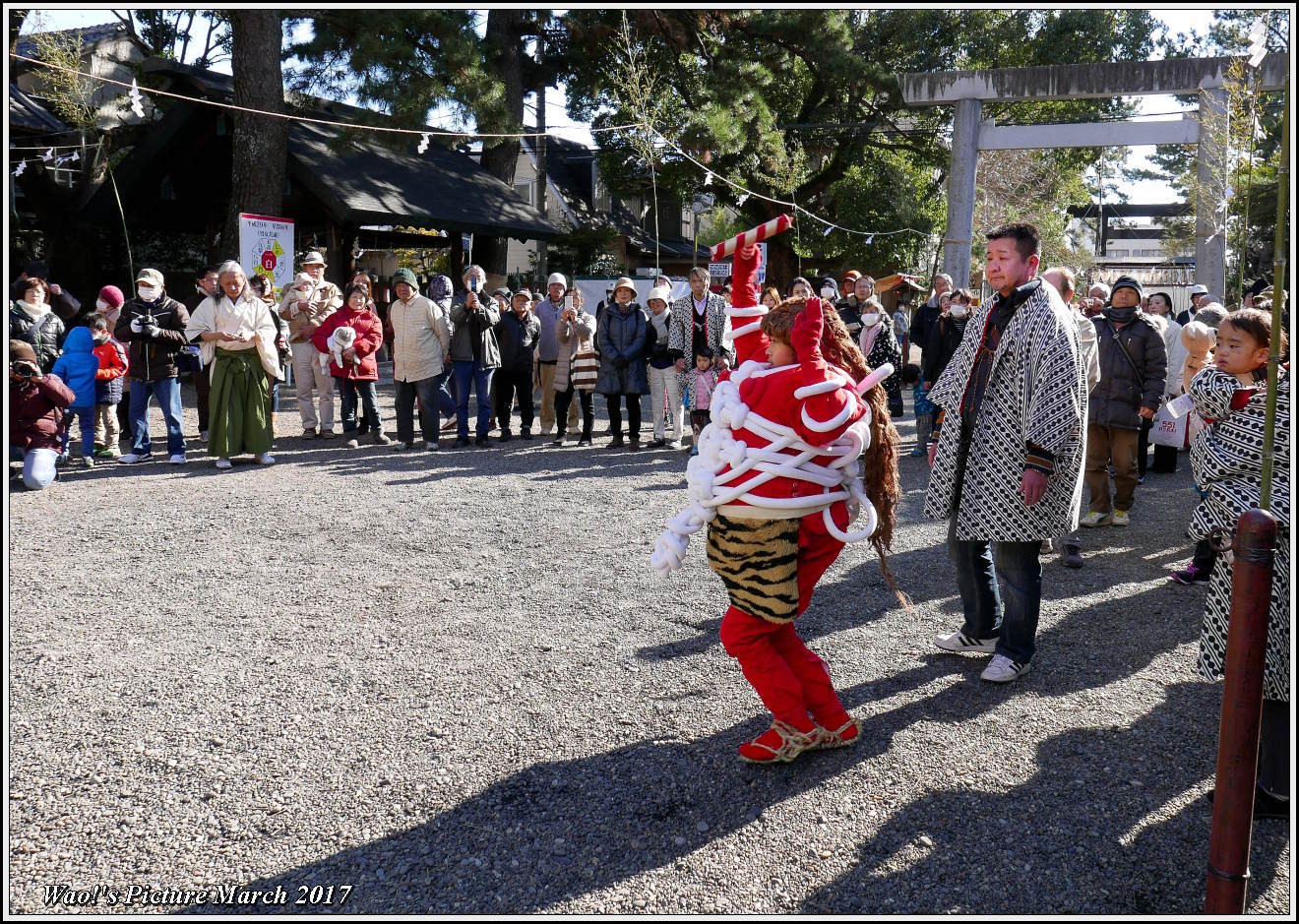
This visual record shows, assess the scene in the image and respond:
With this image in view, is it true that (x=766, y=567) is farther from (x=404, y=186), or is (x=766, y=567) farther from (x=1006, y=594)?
(x=404, y=186)

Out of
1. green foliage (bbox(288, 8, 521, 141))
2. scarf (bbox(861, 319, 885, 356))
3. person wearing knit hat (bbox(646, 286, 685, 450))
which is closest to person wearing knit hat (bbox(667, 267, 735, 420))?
person wearing knit hat (bbox(646, 286, 685, 450))

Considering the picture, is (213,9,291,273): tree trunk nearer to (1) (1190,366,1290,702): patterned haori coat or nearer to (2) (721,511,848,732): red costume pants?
(2) (721,511,848,732): red costume pants

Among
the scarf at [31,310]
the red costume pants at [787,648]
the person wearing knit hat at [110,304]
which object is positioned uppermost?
the person wearing knit hat at [110,304]

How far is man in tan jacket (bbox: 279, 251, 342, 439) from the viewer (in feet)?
35.2

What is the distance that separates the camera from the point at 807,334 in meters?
3.19

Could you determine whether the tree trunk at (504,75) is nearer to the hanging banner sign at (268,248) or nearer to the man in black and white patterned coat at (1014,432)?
the hanging banner sign at (268,248)

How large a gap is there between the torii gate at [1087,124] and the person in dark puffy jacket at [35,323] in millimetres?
12379

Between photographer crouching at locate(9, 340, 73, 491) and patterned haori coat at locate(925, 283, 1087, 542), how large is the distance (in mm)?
6915

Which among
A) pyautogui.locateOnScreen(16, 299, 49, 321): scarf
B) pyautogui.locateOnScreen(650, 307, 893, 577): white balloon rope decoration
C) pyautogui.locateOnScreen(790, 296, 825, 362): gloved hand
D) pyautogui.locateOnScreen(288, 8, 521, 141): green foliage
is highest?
pyautogui.locateOnScreen(288, 8, 521, 141): green foliage

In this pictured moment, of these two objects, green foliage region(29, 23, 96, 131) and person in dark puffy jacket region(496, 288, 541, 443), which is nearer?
person in dark puffy jacket region(496, 288, 541, 443)

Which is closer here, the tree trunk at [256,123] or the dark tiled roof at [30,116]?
the tree trunk at [256,123]

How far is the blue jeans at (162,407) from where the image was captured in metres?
8.98

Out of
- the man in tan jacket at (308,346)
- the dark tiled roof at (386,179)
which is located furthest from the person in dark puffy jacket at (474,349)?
the dark tiled roof at (386,179)

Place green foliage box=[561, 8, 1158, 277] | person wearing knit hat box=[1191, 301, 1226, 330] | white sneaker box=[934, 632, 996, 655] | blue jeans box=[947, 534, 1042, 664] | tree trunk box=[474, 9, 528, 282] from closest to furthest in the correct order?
blue jeans box=[947, 534, 1042, 664] → white sneaker box=[934, 632, 996, 655] → person wearing knit hat box=[1191, 301, 1226, 330] → tree trunk box=[474, 9, 528, 282] → green foliage box=[561, 8, 1158, 277]
